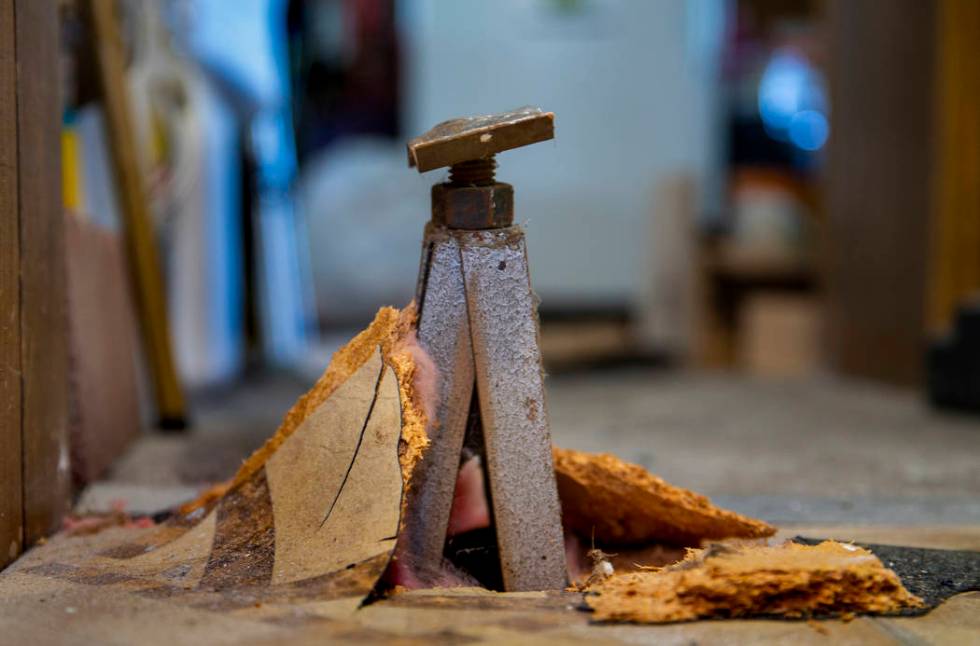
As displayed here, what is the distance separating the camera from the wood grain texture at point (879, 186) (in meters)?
4.24

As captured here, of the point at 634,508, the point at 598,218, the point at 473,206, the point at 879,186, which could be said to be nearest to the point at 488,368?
the point at 473,206

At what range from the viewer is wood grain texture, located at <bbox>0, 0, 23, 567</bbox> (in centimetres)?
151

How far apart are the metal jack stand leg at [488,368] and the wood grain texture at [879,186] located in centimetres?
319

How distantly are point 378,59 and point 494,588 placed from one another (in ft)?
24.1

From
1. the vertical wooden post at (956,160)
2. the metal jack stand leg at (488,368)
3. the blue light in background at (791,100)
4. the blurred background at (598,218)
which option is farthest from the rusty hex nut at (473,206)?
the blue light in background at (791,100)

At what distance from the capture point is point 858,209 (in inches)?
187

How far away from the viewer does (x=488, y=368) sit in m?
1.50

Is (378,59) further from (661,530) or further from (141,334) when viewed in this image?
(661,530)

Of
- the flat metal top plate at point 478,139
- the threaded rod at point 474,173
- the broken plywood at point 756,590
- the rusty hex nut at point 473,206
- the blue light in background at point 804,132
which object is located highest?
the blue light in background at point 804,132

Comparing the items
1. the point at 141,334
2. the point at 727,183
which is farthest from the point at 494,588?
the point at 727,183

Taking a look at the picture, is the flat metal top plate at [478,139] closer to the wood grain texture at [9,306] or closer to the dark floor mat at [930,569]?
the wood grain texture at [9,306]

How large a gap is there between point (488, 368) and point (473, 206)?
0.78 feet

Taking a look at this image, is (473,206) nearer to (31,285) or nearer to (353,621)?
(353,621)

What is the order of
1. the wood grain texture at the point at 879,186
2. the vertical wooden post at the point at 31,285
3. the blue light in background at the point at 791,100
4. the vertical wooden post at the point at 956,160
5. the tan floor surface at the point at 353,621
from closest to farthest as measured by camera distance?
the tan floor surface at the point at 353,621 < the vertical wooden post at the point at 31,285 < the vertical wooden post at the point at 956,160 < the wood grain texture at the point at 879,186 < the blue light in background at the point at 791,100
